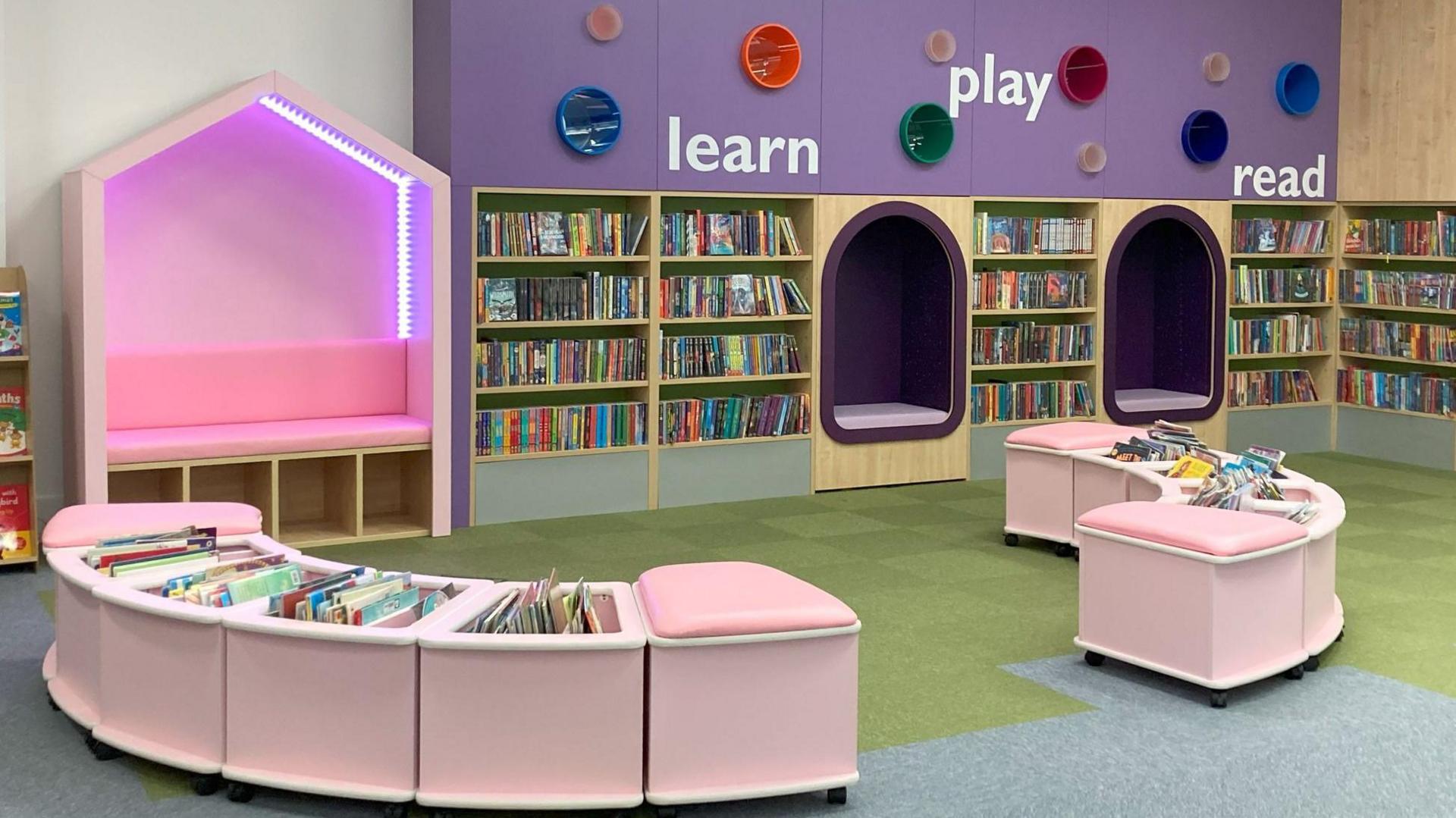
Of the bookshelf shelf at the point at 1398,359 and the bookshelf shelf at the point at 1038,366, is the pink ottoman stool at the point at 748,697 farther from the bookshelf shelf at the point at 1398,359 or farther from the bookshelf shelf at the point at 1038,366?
the bookshelf shelf at the point at 1398,359

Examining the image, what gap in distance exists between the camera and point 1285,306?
1134cm

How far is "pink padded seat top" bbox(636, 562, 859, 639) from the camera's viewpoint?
4.28 meters

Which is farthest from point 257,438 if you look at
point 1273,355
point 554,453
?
point 1273,355

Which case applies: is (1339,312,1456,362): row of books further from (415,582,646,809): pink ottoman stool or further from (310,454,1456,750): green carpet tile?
(415,582,646,809): pink ottoman stool

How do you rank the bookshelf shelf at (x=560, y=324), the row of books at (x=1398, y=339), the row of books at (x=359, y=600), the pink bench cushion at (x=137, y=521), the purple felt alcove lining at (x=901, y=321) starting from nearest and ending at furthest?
the row of books at (x=359, y=600), the pink bench cushion at (x=137, y=521), the bookshelf shelf at (x=560, y=324), the purple felt alcove lining at (x=901, y=321), the row of books at (x=1398, y=339)

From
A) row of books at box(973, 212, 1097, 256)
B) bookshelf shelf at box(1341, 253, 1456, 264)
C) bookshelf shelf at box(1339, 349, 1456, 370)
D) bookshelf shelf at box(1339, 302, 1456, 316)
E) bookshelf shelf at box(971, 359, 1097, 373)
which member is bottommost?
bookshelf shelf at box(971, 359, 1097, 373)

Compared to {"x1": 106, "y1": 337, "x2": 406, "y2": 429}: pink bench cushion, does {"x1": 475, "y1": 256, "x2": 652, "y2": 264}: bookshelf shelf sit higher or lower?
higher

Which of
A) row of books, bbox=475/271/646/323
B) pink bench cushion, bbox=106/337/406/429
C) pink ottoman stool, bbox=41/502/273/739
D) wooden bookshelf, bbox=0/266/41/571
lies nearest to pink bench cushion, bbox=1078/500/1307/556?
pink ottoman stool, bbox=41/502/273/739

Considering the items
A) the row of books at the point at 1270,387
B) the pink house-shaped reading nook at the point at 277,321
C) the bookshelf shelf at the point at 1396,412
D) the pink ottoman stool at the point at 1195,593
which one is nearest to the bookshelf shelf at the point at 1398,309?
the row of books at the point at 1270,387

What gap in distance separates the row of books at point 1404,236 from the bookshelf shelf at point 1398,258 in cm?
2

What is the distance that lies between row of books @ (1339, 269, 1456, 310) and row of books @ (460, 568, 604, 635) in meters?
8.36

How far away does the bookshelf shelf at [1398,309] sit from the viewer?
10812 millimetres

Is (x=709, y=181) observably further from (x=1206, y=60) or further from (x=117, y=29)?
(x=1206, y=60)

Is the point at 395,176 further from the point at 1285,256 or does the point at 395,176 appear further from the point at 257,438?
the point at 1285,256
